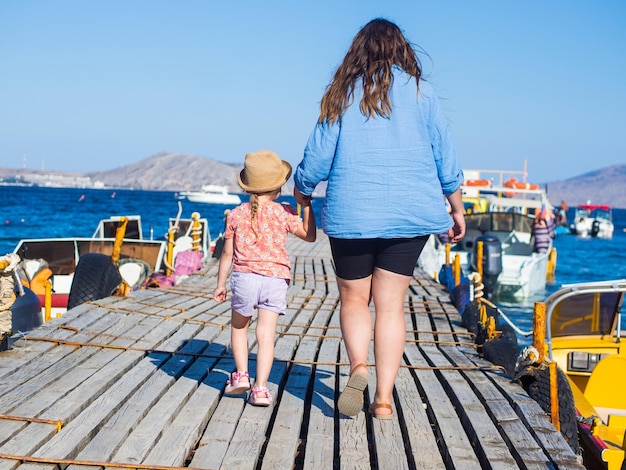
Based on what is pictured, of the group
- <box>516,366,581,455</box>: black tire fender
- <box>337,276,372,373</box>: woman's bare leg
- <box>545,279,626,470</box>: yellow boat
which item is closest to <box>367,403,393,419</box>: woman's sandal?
<box>337,276,372,373</box>: woman's bare leg

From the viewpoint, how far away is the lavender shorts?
185 inches

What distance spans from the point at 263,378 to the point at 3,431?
56.6 inches

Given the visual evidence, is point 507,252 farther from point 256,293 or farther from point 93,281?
point 256,293

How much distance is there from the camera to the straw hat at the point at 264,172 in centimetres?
468

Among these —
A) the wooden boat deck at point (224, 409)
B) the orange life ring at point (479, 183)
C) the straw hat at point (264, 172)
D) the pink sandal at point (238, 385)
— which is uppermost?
the orange life ring at point (479, 183)

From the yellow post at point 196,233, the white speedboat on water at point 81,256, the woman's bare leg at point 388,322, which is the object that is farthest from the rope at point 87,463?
the yellow post at point 196,233

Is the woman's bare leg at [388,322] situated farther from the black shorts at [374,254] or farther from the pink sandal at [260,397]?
the pink sandal at [260,397]

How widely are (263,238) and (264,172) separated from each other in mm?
395

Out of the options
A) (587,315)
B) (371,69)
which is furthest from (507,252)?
(371,69)

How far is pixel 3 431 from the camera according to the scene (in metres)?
3.94

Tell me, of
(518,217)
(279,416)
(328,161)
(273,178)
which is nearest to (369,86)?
(328,161)

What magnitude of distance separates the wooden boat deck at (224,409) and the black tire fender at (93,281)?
224 cm

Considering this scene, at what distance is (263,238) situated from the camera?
4.74 m

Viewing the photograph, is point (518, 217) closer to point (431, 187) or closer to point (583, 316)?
point (583, 316)
